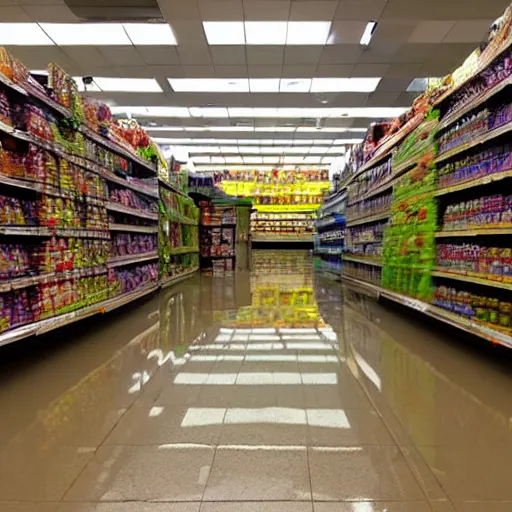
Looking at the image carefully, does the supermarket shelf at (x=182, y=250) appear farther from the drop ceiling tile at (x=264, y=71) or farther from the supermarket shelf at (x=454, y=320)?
the drop ceiling tile at (x=264, y=71)

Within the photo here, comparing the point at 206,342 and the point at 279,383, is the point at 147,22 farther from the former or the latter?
the point at 279,383

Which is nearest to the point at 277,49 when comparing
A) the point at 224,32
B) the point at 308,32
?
the point at 308,32

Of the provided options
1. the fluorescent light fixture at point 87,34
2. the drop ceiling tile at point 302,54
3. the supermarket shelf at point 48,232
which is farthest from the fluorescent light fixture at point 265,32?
the supermarket shelf at point 48,232

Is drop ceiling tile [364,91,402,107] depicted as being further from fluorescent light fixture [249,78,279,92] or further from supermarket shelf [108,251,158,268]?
supermarket shelf [108,251,158,268]

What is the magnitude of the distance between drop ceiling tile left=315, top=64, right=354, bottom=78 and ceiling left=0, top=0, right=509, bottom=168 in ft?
0.07

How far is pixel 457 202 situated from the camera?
3588 mm

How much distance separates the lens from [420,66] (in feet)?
29.4

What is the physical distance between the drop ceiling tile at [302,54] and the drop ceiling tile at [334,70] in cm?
31

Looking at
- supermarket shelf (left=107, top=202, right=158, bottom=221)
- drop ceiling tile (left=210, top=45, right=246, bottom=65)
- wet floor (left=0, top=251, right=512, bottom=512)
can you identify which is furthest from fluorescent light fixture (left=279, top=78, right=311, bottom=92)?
wet floor (left=0, top=251, right=512, bottom=512)

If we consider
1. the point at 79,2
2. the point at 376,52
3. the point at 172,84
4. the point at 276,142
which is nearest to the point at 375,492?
the point at 79,2

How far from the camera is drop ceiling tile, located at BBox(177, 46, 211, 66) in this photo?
27.2ft

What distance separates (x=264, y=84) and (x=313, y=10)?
128 inches

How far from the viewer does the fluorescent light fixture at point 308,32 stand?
7.42 meters

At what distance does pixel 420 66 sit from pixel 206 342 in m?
8.20
